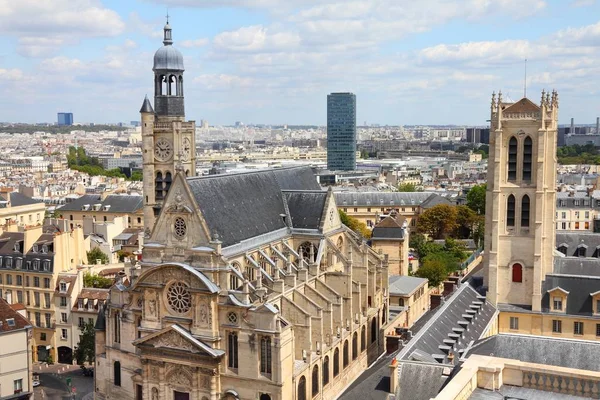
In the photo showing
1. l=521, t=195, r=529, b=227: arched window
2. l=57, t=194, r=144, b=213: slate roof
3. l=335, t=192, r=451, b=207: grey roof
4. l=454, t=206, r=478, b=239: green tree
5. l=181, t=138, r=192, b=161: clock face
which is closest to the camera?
l=521, t=195, r=529, b=227: arched window

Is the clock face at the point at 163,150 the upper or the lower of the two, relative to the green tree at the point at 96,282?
upper

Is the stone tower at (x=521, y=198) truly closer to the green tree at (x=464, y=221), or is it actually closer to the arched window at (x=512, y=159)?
the arched window at (x=512, y=159)

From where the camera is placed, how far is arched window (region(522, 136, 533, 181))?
50.6m

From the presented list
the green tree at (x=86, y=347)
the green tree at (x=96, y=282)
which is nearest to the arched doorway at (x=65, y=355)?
the green tree at (x=86, y=347)

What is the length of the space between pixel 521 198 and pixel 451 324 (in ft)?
42.9

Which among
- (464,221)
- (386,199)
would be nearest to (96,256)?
(386,199)

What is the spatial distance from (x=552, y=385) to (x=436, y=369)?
1509 cm

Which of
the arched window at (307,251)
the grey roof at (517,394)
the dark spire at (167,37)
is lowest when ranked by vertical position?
the arched window at (307,251)

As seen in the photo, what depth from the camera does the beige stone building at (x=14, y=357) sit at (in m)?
47.9

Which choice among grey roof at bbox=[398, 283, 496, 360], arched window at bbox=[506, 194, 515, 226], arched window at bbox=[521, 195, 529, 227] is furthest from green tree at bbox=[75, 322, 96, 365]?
arched window at bbox=[521, 195, 529, 227]

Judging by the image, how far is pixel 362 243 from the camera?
57.9 metres

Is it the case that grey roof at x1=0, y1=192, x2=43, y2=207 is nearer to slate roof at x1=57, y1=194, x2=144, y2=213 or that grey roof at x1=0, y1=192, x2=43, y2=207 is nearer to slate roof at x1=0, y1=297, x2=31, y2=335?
slate roof at x1=57, y1=194, x2=144, y2=213

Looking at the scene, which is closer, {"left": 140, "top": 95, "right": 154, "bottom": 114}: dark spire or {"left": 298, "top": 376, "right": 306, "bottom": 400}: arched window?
{"left": 298, "top": 376, "right": 306, "bottom": 400}: arched window

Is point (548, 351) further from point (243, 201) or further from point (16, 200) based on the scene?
point (16, 200)
